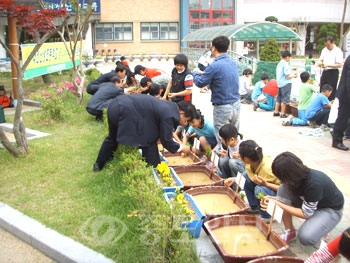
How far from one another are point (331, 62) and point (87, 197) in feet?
21.3

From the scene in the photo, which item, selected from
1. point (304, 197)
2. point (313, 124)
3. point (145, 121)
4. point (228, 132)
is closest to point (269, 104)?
point (313, 124)

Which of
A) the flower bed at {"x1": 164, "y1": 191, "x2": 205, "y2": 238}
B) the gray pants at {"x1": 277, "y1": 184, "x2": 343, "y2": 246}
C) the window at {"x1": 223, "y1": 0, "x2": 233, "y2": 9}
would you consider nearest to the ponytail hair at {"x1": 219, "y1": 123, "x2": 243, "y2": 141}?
the flower bed at {"x1": 164, "y1": 191, "x2": 205, "y2": 238}

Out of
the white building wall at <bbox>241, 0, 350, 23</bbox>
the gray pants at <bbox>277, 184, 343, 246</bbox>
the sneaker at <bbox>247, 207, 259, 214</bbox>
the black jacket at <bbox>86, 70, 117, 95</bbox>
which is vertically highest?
the white building wall at <bbox>241, 0, 350, 23</bbox>

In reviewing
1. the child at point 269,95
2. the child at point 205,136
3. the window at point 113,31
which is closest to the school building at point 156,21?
the window at point 113,31

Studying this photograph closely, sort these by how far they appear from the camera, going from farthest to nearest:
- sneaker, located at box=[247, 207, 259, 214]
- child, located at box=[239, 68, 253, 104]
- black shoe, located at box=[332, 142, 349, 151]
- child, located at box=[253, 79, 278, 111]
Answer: child, located at box=[239, 68, 253, 104] < child, located at box=[253, 79, 278, 111] < black shoe, located at box=[332, 142, 349, 151] < sneaker, located at box=[247, 207, 259, 214]

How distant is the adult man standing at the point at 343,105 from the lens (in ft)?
20.1

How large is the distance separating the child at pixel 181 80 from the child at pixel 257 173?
244 centimetres

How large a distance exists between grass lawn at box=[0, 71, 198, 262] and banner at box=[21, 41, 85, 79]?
11.4 ft

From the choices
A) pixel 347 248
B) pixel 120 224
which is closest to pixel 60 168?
pixel 120 224

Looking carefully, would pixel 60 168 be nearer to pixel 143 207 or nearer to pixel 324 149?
pixel 143 207

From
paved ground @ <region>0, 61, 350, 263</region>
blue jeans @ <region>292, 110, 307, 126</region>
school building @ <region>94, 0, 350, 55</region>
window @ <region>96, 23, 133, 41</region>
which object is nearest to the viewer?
paved ground @ <region>0, 61, 350, 263</region>

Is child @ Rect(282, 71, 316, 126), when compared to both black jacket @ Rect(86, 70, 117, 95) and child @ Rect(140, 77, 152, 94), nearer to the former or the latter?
child @ Rect(140, 77, 152, 94)

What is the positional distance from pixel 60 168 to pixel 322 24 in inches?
1354

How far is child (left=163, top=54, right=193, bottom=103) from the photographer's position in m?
6.10
